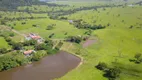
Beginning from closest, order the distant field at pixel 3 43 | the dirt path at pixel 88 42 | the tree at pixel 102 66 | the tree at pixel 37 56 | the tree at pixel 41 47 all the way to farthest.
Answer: the tree at pixel 102 66, the tree at pixel 37 56, the tree at pixel 41 47, the distant field at pixel 3 43, the dirt path at pixel 88 42

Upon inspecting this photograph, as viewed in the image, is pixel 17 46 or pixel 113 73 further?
pixel 17 46

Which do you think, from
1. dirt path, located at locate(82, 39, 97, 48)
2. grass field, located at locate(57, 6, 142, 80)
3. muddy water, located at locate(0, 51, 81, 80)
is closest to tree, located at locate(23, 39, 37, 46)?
grass field, located at locate(57, 6, 142, 80)

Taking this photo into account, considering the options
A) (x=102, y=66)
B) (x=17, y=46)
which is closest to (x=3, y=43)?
(x=17, y=46)

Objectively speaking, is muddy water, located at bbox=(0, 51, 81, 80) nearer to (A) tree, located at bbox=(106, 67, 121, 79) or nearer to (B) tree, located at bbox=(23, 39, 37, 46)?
(B) tree, located at bbox=(23, 39, 37, 46)

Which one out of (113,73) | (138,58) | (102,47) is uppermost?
(102,47)

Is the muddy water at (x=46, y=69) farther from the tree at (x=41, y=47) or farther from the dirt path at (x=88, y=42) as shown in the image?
the dirt path at (x=88, y=42)

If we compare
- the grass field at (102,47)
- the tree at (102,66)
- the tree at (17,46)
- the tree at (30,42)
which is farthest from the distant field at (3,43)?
the tree at (102,66)

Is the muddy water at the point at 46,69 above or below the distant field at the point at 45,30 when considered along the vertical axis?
below

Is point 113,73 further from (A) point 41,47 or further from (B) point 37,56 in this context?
(A) point 41,47

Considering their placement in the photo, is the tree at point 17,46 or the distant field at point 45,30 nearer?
the tree at point 17,46
